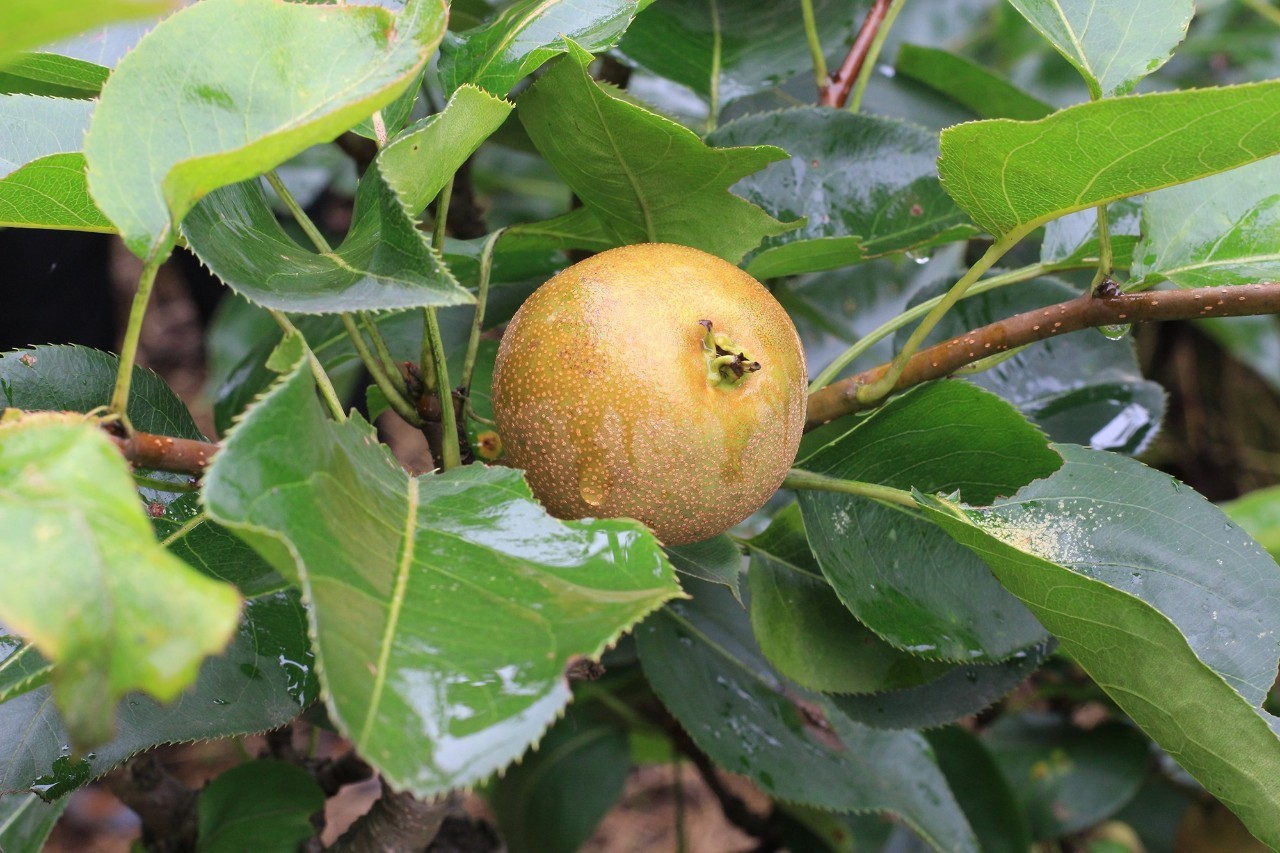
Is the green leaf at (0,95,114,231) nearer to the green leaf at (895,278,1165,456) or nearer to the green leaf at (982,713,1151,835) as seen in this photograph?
the green leaf at (895,278,1165,456)

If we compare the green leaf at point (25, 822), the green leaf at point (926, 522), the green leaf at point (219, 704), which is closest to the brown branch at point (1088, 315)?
the green leaf at point (926, 522)

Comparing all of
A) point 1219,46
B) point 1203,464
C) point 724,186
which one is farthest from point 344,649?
point 1203,464

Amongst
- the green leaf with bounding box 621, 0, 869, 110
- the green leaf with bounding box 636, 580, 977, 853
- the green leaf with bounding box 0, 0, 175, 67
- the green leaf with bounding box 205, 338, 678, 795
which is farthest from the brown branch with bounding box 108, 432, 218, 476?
the green leaf with bounding box 621, 0, 869, 110

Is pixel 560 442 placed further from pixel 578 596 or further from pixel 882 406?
pixel 882 406

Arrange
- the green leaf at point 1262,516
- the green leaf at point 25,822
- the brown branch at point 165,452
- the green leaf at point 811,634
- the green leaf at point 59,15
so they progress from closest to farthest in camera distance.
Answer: the green leaf at point 59,15 < the brown branch at point 165,452 < the green leaf at point 811,634 < the green leaf at point 25,822 < the green leaf at point 1262,516

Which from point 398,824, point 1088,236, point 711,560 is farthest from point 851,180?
point 398,824

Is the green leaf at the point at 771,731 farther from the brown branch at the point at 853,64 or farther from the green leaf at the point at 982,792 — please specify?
the brown branch at the point at 853,64
